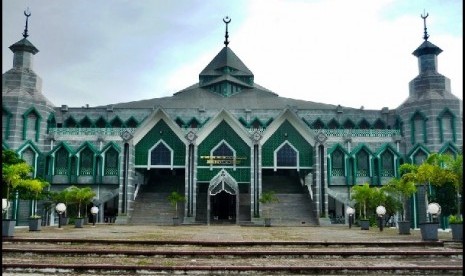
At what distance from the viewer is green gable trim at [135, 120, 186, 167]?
4256 cm

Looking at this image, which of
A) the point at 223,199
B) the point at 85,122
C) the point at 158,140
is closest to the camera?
the point at 223,199

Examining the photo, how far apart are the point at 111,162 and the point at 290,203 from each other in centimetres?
1830

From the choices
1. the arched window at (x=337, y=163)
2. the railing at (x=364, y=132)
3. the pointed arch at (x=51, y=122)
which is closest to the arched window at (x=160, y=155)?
the pointed arch at (x=51, y=122)

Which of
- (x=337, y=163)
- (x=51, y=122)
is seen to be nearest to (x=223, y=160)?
(x=337, y=163)

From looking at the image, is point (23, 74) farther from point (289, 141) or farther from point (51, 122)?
point (289, 141)

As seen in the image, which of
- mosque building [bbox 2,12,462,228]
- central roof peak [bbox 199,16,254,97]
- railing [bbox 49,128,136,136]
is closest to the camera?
mosque building [bbox 2,12,462,228]

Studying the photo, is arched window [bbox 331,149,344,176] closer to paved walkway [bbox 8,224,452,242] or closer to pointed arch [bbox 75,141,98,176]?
paved walkway [bbox 8,224,452,242]

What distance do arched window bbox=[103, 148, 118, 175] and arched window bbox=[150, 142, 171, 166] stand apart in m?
4.83

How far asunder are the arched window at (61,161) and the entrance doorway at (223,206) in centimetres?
1513

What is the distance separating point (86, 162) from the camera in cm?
4541

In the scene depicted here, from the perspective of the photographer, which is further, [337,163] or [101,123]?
[101,123]

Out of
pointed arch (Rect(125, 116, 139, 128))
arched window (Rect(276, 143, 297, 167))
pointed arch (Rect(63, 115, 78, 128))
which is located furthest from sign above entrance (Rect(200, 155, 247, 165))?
pointed arch (Rect(63, 115, 78, 128))

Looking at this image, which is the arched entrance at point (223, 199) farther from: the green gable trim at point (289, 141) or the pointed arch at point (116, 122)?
the pointed arch at point (116, 122)

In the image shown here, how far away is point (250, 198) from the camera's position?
4203 cm
